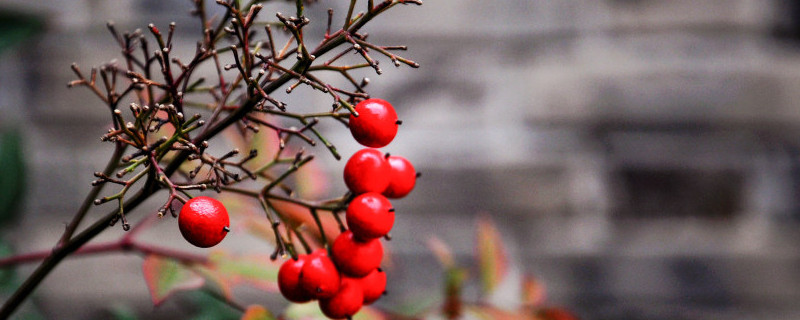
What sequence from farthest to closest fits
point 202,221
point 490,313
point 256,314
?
point 490,313 → point 256,314 → point 202,221

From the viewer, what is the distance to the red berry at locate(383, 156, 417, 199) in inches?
12.0

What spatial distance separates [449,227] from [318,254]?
1.96ft

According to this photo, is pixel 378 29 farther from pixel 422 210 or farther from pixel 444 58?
pixel 422 210

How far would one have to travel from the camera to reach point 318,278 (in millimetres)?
287

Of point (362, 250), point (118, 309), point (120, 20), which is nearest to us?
point (362, 250)

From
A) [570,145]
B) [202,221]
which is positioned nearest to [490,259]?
[202,221]

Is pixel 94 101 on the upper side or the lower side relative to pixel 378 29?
lower

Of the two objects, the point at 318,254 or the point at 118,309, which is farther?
the point at 118,309

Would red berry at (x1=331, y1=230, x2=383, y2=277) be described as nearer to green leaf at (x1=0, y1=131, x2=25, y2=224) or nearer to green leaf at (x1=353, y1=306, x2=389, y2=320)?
green leaf at (x1=353, y1=306, x2=389, y2=320)

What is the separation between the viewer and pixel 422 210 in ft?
2.88

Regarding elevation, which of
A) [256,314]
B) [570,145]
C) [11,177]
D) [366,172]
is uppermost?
[570,145]

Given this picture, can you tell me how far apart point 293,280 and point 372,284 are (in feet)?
0.13

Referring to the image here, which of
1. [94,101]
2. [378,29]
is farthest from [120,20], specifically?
[378,29]

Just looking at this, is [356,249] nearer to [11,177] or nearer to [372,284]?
[372,284]
